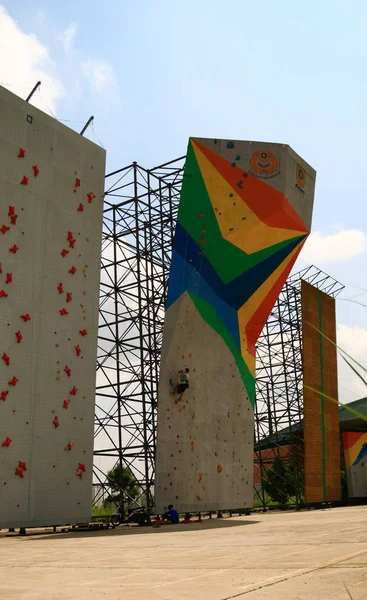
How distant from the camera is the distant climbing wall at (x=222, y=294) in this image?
20.1 meters

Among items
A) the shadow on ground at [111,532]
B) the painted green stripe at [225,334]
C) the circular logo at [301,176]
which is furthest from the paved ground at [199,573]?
the circular logo at [301,176]

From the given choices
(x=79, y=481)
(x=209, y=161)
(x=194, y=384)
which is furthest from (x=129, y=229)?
(x=79, y=481)

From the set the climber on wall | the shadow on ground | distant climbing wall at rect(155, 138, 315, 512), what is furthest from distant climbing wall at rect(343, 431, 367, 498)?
the shadow on ground

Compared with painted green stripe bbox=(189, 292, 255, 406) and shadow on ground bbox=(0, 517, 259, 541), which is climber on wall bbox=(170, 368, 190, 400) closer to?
painted green stripe bbox=(189, 292, 255, 406)

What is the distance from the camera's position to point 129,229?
26.5 metres

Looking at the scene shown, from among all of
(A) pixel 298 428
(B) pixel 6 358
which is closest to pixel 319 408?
(A) pixel 298 428

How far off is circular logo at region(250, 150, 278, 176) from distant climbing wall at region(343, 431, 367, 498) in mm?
19429

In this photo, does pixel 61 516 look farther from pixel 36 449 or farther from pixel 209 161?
pixel 209 161

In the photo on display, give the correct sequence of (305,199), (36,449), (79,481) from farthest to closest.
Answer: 1. (305,199)
2. (79,481)
3. (36,449)

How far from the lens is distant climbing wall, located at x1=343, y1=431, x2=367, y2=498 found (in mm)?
35094

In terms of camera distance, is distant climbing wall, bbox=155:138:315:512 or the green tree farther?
the green tree

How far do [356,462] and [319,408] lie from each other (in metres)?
6.58

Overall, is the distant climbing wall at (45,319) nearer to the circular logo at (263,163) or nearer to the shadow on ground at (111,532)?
the shadow on ground at (111,532)

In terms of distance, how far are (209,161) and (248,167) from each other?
1.46 meters
